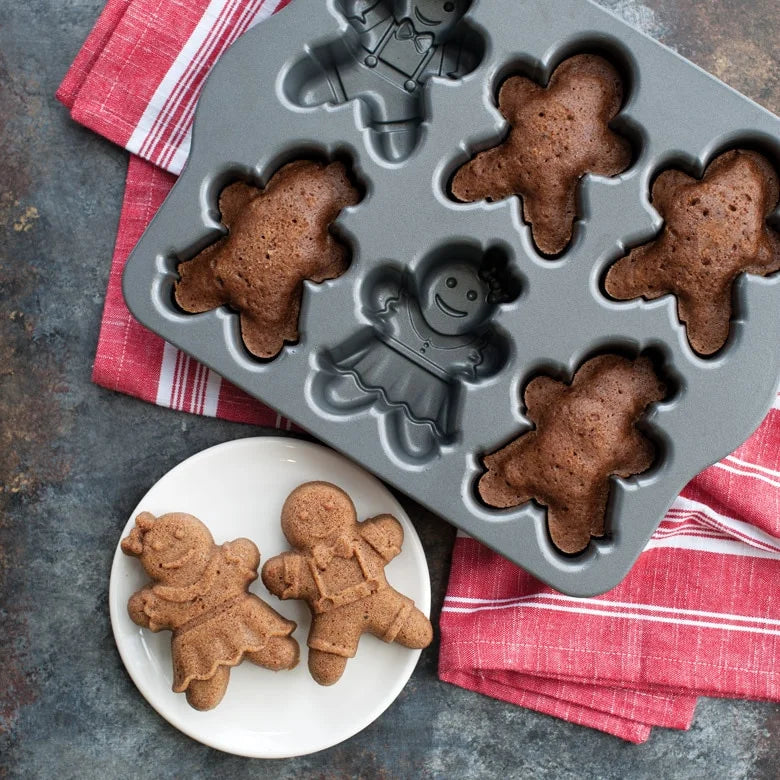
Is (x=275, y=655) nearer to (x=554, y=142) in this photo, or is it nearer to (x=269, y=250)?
(x=269, y=250)

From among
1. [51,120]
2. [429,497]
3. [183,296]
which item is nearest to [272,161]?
[183,296]

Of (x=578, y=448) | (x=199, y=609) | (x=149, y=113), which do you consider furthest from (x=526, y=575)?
(x=149, y=113)

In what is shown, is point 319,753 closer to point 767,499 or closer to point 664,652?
point 664,652

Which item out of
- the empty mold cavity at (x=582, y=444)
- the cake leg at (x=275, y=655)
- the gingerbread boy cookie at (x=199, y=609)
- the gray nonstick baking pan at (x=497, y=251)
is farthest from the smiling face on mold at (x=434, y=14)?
the cake leg at (x=275, y=655)

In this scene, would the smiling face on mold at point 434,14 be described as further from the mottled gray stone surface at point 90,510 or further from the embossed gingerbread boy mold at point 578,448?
the embossed gingerbread boy mold at point 578,448

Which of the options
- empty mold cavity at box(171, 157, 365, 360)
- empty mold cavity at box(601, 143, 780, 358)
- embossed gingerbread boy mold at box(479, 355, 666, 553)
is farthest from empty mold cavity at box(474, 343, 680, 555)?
empty mold cavity at box(171, 157, 365, 360)

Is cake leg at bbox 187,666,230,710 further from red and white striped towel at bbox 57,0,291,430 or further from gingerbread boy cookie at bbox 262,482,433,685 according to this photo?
red and white striped towel at bbox 57,0,291,430
